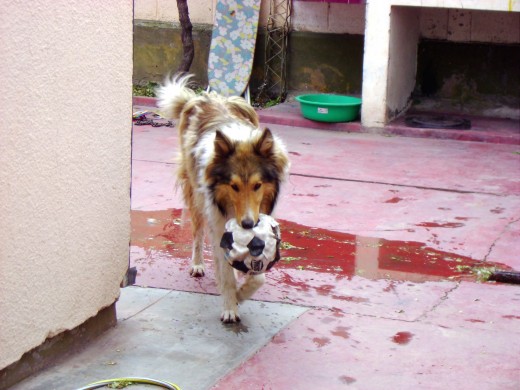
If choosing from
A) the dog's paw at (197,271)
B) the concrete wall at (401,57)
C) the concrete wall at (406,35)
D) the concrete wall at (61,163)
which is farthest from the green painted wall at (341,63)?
the concrete wall at (61,163)

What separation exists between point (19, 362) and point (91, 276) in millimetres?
670

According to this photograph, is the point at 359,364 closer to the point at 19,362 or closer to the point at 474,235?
the point at 19,362

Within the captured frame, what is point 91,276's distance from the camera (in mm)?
4555

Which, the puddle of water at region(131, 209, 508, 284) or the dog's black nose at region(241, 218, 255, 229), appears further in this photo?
the puddle of water at region(131, 209, 508, 284)

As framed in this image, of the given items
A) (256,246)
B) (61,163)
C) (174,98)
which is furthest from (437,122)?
(61,163)

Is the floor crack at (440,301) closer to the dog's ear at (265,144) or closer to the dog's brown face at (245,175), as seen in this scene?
the dog's brown face at (245,175)

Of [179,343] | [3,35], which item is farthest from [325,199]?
[3,35]

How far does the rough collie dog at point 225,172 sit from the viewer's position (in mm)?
4691

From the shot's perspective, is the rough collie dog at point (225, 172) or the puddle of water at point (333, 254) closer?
the rough collie dog at point (225, 172)

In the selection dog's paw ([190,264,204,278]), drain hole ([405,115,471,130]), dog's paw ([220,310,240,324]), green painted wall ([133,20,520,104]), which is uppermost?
green painted wall ([133,20,520,104])

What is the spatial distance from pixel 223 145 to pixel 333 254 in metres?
1.96

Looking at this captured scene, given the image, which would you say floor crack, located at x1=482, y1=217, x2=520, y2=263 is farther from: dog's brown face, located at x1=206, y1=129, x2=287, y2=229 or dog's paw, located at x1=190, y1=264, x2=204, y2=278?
dog's brown face, located at x1=206, y1=129, x2=287, y2=229

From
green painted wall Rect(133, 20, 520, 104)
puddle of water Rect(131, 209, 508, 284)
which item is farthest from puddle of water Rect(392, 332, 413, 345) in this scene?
green painted wall Rect(133, 20, 520, 104)

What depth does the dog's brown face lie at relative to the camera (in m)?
4.64
